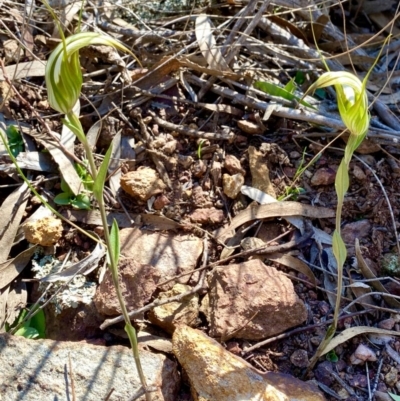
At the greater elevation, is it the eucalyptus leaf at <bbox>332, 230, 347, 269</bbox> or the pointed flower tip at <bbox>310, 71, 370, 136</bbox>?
the pointed flower tip at <bbox>310, 71, 370, 136</bbox>

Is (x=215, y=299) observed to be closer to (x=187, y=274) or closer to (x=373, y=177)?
(x=187, y=274)

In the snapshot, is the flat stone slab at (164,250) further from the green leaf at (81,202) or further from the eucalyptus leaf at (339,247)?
the eucalyptus leaf at (339,247)

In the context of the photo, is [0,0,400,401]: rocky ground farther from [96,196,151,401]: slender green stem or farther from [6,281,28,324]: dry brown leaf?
[96,196,151,401]: slender green stem

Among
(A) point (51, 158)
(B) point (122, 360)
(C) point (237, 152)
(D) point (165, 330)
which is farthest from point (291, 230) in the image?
(A) point (51, 158)

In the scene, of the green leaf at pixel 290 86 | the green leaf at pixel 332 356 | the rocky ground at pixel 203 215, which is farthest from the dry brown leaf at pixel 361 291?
the green leaf at pixel 290 86

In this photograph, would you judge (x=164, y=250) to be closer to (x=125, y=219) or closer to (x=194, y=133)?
(x=125, y=219)

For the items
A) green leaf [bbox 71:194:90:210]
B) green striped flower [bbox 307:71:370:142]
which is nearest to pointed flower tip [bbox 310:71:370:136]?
green striped flower [bbox 307:71:370:142]

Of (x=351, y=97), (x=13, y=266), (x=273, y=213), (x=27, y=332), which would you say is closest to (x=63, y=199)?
(x=13, y=266)
